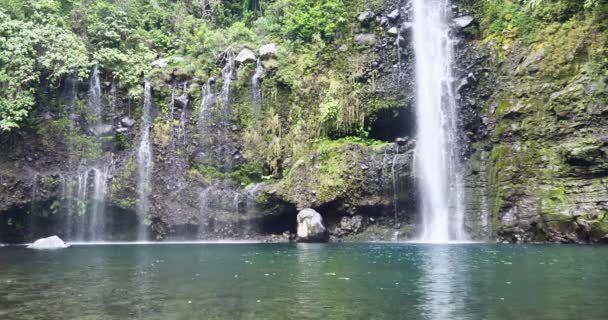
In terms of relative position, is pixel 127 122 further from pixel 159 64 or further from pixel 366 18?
pixel 366 18

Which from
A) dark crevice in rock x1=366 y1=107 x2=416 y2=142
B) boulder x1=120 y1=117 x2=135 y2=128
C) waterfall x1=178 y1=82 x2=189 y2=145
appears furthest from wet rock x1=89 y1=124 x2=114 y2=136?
dark crevice in rock x1=366 y1=107 x2=416 y2=142

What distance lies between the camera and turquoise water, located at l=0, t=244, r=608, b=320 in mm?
6988

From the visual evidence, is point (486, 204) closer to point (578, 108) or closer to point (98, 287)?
point (578, 108)

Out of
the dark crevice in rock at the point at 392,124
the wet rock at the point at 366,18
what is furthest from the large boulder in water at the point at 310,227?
the wet rock at the point at 366,18

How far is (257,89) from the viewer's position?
84.1 ft

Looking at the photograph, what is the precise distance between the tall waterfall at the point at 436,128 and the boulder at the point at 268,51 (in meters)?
6.84

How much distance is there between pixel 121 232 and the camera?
24.4m

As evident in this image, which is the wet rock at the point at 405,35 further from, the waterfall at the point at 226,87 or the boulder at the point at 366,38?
the waterfall at the point at 226,87

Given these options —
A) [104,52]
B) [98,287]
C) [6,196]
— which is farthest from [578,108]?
[6,196]

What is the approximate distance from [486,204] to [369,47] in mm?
9291

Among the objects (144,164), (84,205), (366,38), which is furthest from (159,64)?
(366,38)

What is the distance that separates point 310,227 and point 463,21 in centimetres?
1210

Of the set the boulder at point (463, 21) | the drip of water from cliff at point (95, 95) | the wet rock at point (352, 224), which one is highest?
the boulder at point (463, 21)

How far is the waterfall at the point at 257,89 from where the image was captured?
25.5 m
